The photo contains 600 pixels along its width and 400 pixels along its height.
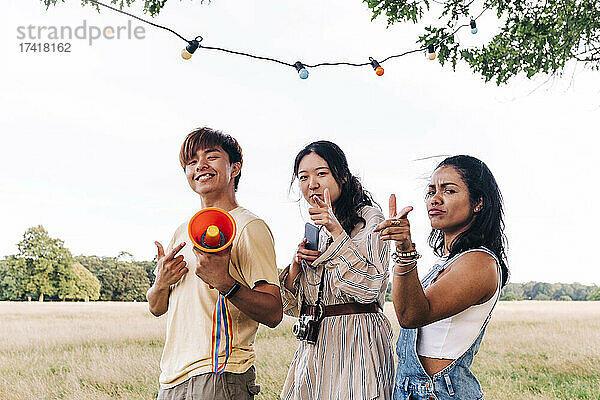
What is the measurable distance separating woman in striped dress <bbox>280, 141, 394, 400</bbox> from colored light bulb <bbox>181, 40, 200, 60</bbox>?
0.49m

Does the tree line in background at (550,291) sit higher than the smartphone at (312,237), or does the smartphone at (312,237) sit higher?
the smartphone at (312,237)

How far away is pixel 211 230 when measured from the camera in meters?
1.18

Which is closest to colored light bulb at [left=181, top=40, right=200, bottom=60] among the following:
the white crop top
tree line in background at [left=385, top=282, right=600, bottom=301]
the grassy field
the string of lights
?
the string of lights

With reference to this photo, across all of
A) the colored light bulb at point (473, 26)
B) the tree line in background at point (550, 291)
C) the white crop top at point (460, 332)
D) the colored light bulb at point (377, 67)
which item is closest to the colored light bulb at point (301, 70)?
the colored light bulb at point (377, 67)

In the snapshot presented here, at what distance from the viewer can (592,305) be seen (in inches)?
190

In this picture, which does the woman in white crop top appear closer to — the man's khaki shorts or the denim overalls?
the denim overalls

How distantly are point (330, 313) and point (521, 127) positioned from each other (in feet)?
9.03

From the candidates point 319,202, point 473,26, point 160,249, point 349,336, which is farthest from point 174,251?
point 473,26

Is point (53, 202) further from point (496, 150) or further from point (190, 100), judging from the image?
point (496, 150)

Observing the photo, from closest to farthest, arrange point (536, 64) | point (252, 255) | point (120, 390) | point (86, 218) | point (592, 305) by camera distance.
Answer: point (252, 255)
point (536, 64)
point (120, 390)
point (86, 218)
point (592, 305)

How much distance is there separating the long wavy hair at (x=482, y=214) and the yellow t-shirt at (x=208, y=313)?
1.33ft

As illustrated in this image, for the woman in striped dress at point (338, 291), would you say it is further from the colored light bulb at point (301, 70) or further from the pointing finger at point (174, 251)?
the colored light bulb at point (301, 70)

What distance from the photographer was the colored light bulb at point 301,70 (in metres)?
2.02

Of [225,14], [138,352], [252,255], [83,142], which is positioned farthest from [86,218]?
[252,255]
